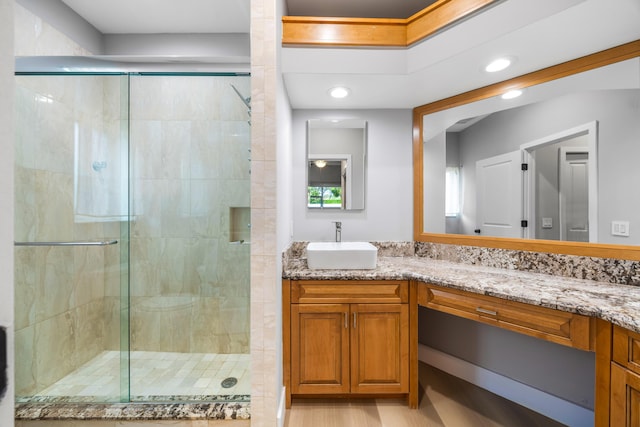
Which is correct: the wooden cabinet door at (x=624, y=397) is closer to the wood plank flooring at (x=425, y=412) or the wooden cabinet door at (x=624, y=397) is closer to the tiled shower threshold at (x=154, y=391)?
the wood plank flooring at (x=425, y=412)

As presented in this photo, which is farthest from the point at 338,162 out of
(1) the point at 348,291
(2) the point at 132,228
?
(2) the point at 132,228

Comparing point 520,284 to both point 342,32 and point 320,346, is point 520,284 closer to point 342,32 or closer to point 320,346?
point 320,346

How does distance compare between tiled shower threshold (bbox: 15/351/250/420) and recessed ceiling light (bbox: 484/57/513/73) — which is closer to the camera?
tiled shower threshold (bbox: 15/351/250/420)

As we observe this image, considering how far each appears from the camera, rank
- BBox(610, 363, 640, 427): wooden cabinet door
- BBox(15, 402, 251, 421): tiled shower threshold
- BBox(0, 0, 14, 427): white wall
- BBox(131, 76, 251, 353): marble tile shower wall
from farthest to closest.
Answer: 1. BBox(131, 76, 251, 353): marble tile shower wall
2. BBox(15, 402, 251, 421): tiled shower threshold
3. BBox(610, 363, 640, 427): wooden cabinet door
4. BBox(0, 0, 14, 427): white wall

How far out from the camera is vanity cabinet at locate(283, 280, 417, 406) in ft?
5.74

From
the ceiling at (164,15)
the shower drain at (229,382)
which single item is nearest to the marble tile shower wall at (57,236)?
the ceiling at (164,15)

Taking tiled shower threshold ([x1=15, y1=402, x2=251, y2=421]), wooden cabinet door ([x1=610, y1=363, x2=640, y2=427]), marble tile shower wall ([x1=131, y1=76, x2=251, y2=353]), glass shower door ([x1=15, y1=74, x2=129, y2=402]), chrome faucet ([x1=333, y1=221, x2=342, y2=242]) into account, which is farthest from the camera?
chrome faucet ([x1=333, y1=221, x2=342, y2=242])

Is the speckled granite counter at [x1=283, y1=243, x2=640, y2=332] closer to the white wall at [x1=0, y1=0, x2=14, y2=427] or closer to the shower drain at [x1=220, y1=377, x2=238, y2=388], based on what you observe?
the shower drain at [x1=220, y1=377, x2=238, y2=388]

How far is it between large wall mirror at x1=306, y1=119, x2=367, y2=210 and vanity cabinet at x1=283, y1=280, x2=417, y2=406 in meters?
0.84

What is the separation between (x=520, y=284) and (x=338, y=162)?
1.48 meters

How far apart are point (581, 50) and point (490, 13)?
56cm

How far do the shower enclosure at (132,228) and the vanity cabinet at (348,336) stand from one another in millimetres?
357

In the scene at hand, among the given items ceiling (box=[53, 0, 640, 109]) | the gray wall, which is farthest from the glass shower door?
the gray wall

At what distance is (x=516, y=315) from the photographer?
1399mm
